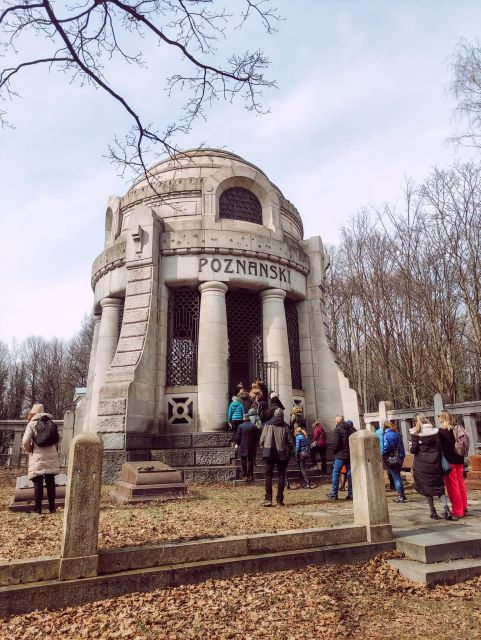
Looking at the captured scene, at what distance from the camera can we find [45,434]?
7207mm

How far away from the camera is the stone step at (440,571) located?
4.42 metres

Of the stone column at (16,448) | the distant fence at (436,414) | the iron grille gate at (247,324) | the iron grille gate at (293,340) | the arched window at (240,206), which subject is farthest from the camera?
the stone column at (16,448)

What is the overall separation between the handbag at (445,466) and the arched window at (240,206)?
994 centimetres

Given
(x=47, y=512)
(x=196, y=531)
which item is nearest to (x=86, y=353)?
(x=47, y=512)

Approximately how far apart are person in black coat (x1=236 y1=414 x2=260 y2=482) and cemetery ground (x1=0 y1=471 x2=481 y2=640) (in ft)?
12.4

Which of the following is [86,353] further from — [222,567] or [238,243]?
[222,567]

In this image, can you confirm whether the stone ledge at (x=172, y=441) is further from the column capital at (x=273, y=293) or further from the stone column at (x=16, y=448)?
the stone column at (x=16, y=448)

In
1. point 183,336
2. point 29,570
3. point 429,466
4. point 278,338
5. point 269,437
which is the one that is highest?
point 183,336

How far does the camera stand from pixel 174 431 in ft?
39.4

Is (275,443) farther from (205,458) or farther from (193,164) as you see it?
(193,164)

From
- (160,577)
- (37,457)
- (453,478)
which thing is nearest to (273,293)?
(453,478)

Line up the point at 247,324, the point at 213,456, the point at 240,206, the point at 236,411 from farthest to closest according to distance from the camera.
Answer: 1. the point at 240,206
2. the point at 247,324
3. the point at 236,411
4. the point at 213,456

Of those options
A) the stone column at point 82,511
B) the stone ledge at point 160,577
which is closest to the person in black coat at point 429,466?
the stone ledge at point 160,577

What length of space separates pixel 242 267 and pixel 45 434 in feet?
24.7
